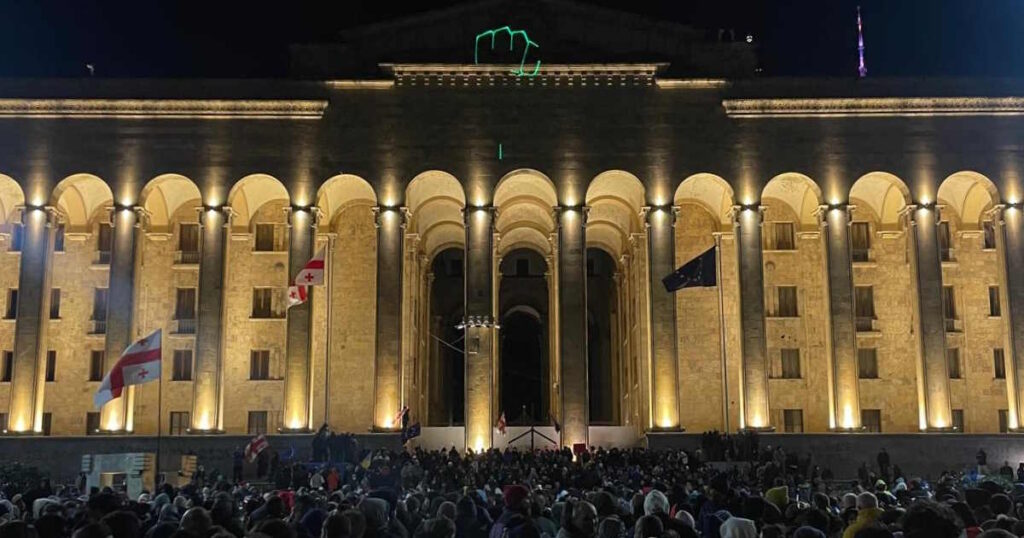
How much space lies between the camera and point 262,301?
52.7 m

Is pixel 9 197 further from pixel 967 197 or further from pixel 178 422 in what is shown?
pixel 967 197

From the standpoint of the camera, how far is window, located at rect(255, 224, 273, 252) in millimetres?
53125

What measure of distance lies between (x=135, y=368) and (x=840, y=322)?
1183 inches

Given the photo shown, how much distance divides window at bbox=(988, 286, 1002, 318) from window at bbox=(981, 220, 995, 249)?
2.07 m

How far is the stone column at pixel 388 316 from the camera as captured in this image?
45.8 metres

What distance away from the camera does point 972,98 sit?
4791 cm

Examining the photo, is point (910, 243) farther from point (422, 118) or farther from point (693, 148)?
point (422, 118)

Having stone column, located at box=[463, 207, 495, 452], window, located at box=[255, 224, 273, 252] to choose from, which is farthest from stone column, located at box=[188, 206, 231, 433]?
stone column, located at box=[463, 207, 495, 452]

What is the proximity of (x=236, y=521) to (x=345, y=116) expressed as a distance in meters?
37.6

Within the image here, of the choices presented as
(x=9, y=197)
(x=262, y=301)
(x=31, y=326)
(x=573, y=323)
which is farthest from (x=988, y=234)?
(x=9, y=197)

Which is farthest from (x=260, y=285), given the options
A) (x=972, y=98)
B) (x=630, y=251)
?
(x=972, y=98)

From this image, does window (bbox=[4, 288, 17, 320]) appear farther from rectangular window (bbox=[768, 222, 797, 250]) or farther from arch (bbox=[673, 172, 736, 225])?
rectangular window (bbox=[768, 222, 797, 250])

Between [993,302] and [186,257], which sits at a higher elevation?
[186,257]

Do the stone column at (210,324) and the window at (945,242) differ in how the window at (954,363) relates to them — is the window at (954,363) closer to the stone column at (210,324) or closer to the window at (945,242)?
the window at (945,242)
